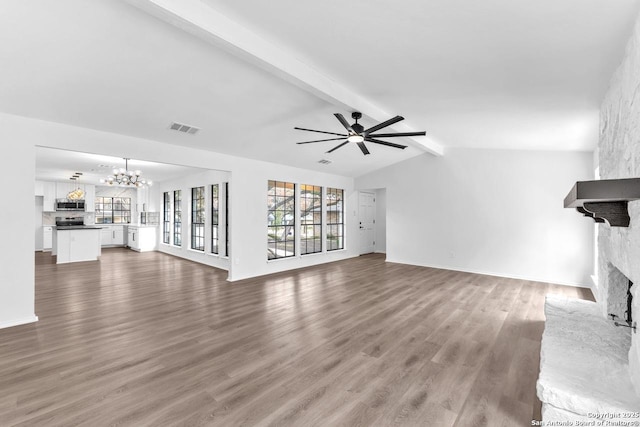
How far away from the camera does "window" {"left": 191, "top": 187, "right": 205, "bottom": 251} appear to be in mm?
8203

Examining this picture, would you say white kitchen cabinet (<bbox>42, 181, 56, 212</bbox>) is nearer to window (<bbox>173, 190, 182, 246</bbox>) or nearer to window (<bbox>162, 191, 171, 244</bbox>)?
window (<bbox>162, 191, 171, 244</bbox>)

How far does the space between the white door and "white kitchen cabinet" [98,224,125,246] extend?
9315 millimetres

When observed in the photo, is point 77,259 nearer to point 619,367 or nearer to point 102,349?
point 102,349

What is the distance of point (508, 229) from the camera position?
20.5 ft

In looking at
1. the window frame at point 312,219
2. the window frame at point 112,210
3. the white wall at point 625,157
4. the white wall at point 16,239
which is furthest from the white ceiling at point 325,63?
the window frame at point 112,210

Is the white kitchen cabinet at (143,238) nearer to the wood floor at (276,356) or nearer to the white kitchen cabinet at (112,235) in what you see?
the white kitchen cabinet at (112,235)

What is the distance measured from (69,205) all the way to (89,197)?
650 mm

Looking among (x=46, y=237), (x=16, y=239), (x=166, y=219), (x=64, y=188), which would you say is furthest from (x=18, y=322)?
(x=64, y=188)

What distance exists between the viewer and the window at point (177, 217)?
9109 millimetres

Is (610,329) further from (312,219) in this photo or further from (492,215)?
(312,219)

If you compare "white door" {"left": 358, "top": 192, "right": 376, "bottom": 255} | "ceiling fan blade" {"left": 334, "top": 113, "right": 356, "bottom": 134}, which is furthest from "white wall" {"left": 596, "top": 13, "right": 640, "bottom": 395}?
"white door" {"left": 358, "top": 192, "right": 376, "bottom": 255}

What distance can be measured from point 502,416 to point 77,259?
32.7 ft

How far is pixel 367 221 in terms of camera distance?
31.8 ft

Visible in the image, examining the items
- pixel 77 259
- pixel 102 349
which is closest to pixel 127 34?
pixel 102 349
